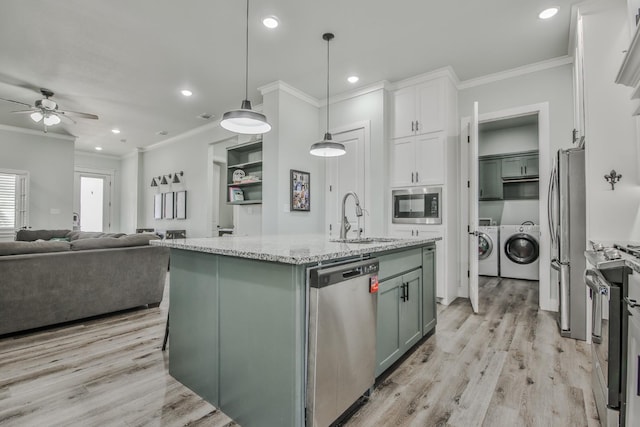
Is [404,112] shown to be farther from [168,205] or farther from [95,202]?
→ [95,202]

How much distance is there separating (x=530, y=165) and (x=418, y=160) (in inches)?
125

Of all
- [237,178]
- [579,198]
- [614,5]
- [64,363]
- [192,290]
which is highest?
[614,5]

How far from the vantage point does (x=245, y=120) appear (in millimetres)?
2525

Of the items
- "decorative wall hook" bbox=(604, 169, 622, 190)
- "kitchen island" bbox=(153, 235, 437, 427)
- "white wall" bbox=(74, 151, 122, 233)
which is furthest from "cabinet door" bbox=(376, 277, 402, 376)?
"white wall" bbox=(74, 151, 122, 233)

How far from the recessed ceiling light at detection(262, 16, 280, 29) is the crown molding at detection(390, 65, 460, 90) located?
1.92 metres

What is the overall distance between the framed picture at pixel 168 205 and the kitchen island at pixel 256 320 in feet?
18.0

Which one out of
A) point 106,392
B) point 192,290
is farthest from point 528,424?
point 106,392

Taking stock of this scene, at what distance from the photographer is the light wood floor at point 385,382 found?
5.44 ft

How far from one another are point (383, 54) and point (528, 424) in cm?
352

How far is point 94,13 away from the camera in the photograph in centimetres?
285

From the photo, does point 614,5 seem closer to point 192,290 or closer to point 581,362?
point 581,362

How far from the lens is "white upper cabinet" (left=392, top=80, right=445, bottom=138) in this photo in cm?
392

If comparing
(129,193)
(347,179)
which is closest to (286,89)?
(347,179)

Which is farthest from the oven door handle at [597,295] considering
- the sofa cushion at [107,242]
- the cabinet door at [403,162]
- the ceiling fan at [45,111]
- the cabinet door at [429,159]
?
the ceiling fan at [45,111]
